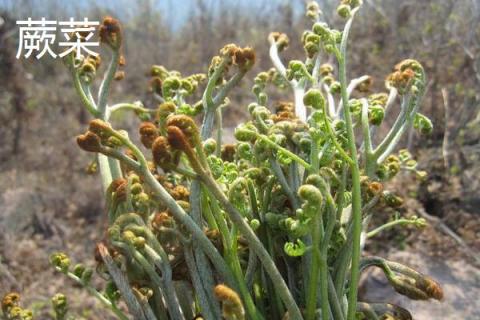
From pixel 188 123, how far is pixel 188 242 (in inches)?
9.3

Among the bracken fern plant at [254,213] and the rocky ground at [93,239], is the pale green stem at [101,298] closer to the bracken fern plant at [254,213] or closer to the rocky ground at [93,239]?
the bracken fern plant at [254,213]

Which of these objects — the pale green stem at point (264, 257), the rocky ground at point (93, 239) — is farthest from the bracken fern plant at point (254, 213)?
the rocky ground at point (93, 239)

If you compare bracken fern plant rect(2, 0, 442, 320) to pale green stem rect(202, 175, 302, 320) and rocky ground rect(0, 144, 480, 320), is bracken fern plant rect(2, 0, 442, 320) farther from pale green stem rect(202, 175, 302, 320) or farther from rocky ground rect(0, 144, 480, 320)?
rocky ground rect(0, 144, 480, 320)

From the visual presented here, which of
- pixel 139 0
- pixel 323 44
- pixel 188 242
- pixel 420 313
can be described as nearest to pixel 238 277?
pixel 188 242

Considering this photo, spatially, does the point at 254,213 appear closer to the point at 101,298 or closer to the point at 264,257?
the point at 264,257

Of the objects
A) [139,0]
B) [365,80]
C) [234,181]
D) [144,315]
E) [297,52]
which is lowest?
[144,315]

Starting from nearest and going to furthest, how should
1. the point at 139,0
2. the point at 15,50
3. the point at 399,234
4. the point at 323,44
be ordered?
1. the point at 323,44
2. the point at 399,234
3. the point at 15,50
4. the point at 139,0

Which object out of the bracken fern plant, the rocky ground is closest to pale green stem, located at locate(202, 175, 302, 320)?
the bracken fern plant

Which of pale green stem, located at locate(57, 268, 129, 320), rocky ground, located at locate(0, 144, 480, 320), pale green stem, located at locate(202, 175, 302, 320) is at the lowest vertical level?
rocky ground, located at locate(0, 144, 480, 320)

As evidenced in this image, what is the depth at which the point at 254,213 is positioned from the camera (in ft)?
3.47

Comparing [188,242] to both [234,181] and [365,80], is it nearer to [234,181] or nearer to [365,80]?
[234,181]

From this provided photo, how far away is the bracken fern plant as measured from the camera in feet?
3.11

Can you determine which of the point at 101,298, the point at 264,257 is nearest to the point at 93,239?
the point at 101,298

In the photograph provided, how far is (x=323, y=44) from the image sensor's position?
1165 millimetres
